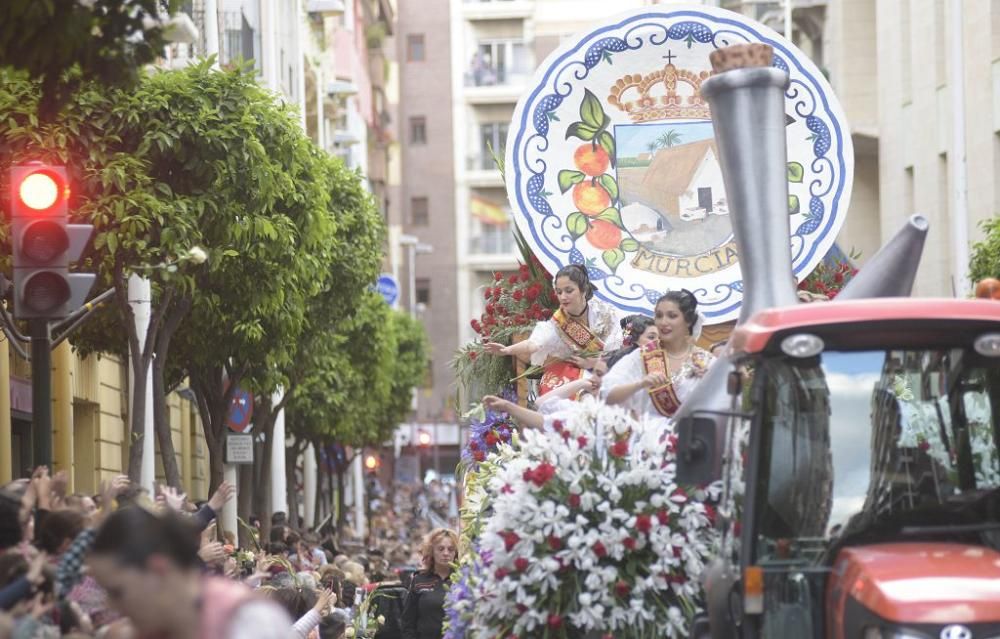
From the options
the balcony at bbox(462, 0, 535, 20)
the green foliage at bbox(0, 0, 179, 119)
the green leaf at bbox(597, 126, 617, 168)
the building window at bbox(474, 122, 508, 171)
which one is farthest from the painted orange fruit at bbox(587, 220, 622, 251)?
the balcony at bbox(462, 0, 535, 20)

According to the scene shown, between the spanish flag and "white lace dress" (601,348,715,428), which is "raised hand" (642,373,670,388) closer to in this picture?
"white lace dress" (601,348,715,428)

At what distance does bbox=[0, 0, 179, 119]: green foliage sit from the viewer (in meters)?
9.52

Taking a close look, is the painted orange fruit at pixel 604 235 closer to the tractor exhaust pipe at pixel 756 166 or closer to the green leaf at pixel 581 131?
the green leaf at pixel 581 131

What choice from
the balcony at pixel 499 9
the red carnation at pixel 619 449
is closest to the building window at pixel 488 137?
the balcony at pixel 499 9

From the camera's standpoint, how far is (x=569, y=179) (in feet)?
53.5

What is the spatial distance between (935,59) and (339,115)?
92.3 ft

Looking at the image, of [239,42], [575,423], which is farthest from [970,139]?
[575,423]

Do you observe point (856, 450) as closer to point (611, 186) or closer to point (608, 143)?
point (611, 186)

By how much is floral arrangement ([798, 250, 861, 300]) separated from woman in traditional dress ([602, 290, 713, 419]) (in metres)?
3.32

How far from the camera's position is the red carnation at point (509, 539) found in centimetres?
1115

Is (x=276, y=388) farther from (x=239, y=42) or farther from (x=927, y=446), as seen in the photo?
(x=927, y=446)

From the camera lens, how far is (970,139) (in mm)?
36781

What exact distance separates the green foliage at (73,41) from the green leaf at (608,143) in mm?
5875

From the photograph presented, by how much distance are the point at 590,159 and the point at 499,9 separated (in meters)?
74.8
